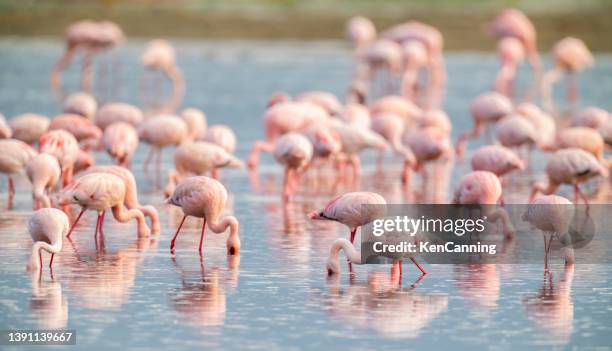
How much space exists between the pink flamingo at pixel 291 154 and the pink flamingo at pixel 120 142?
1.64 meters

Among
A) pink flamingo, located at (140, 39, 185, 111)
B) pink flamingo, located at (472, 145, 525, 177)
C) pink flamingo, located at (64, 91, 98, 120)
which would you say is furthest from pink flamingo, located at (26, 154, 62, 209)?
pink flamingo, located at (140, 39, 185, 111)

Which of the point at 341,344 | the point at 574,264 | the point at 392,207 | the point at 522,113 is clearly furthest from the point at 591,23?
the point at 341,344

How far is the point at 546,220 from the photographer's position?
1019 cm

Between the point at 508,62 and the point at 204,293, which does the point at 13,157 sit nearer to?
the point at 204,293

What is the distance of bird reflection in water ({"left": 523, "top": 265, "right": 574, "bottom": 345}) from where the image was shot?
814cm

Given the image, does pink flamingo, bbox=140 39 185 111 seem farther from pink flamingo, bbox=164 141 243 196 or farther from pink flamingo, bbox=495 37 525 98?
pink flamingo, bbox=164 141 243 196

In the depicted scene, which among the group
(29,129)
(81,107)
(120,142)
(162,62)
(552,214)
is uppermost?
(162,62)

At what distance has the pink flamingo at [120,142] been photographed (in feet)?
48.1

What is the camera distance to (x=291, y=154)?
13.8 m

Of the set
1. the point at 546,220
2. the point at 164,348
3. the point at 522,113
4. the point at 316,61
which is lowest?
the point at 164,348

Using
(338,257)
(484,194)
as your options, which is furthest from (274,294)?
(484,194)

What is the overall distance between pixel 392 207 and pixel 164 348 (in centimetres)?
603

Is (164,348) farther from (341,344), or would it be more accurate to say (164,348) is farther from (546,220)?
(546,220)

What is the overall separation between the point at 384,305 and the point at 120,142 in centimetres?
641
